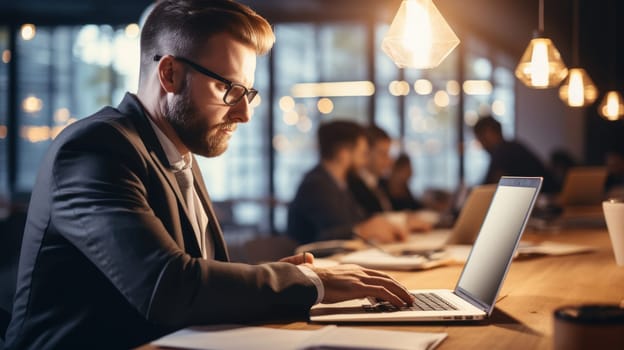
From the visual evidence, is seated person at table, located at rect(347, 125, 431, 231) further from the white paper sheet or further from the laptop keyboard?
the white paper sheet

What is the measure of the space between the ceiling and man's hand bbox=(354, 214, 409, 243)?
501 centimetres

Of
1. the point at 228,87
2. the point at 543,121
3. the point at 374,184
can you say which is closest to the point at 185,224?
the point at 228,87

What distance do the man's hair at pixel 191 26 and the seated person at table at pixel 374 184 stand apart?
2.48m

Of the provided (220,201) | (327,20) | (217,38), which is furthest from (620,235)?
(327,20)

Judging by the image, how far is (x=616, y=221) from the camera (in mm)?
2209

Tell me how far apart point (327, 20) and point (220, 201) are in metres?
2.96

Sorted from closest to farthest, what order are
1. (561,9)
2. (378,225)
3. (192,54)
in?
(192,54), (378,225), (561,9)

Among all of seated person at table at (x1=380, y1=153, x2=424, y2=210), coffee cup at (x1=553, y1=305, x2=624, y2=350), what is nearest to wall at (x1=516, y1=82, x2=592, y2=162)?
seated person at table at (x1=380, y1=153, x2=424, y2=210)

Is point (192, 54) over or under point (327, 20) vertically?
under

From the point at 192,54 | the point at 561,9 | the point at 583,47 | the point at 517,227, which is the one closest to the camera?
the point at 517,227

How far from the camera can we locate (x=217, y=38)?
1.88 m

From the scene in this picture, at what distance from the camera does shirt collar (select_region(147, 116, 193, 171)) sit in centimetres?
194

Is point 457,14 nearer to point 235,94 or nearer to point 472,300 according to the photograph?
point 235,94

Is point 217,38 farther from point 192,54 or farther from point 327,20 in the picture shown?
point 327,20
